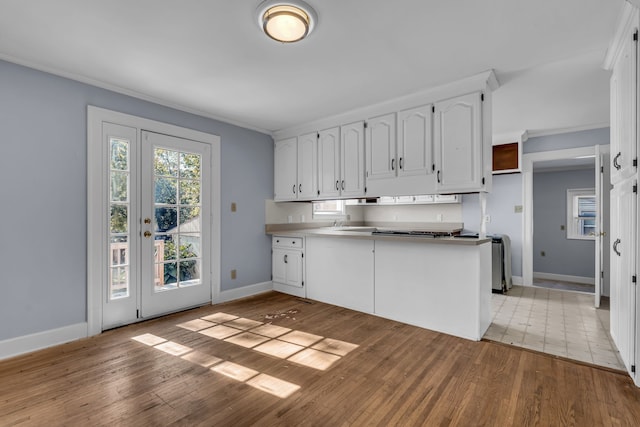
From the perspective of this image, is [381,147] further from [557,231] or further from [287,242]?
[557,231]

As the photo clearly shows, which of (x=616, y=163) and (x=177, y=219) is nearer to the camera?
(x=616, y=163)

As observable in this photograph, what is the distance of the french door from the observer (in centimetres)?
307

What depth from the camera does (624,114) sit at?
86.4 inches

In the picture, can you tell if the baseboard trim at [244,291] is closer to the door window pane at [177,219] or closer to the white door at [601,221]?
the door window pane at [177,219]

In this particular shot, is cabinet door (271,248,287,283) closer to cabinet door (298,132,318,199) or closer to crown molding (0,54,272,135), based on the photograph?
cabinet door (298,132,318,199)

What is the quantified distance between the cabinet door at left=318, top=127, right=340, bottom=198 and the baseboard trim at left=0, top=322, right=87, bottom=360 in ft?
9.62

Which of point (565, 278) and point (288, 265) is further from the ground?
point (288, 265)

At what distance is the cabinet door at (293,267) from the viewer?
424 cm

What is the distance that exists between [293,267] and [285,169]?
1457 mm

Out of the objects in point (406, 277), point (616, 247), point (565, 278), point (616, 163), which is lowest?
point (565, 278)

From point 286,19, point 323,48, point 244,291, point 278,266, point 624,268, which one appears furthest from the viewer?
point 278,266

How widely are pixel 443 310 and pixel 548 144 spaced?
364cm

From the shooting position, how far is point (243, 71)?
272cm

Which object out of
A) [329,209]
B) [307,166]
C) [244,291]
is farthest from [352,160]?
[244,291]
